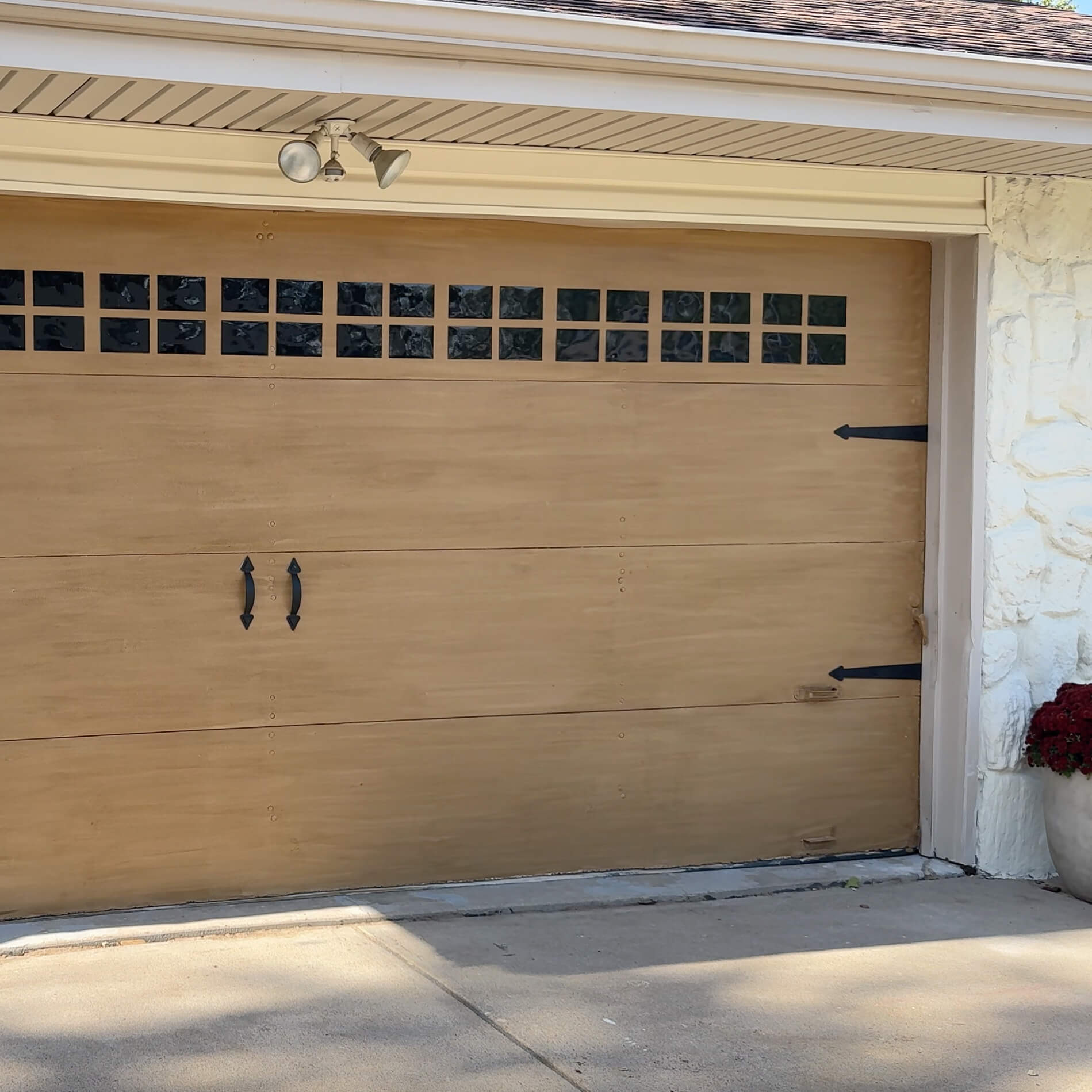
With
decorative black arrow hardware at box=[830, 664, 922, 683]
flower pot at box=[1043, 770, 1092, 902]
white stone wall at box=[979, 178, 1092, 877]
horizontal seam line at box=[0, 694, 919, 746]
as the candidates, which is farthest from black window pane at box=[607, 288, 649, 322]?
flower pot at box=[1043, 770, 1092, 902]

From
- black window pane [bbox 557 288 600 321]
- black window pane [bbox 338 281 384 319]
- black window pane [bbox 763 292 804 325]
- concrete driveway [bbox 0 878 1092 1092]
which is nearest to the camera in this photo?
concrete driveway [bbox 0 878 1092 1092]

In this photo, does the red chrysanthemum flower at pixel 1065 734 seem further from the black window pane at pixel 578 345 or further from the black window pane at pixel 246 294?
the black window pane at pixel 246 294

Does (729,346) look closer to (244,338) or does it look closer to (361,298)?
(361,298)

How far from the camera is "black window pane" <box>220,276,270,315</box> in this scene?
187 inches

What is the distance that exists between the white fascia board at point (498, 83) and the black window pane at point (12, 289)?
111 centimetres

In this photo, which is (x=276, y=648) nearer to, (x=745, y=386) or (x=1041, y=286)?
(x=745, y=386)

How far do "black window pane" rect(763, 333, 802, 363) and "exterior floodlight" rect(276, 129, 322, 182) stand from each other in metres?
1.84

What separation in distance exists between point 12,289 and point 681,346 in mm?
2228

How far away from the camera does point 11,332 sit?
4535mm

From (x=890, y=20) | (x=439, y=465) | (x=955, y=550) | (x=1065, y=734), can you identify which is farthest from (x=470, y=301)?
(x=1065, y=734)

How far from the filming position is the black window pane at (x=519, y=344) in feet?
16.6

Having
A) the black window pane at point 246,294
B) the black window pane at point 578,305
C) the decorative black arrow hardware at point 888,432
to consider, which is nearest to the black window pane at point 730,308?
the black window pane at point 578,305

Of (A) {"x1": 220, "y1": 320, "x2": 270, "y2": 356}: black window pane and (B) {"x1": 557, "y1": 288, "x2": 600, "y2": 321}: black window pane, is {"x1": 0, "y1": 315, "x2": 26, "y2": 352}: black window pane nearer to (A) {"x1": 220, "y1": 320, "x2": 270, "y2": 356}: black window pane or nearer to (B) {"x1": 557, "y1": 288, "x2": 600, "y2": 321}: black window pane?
(A) {"x1": 220, "y1": 320, "x2": 270, "y2": 356}: black window pane

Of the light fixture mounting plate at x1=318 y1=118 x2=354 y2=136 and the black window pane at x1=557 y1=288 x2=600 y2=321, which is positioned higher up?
the light fixture mounting plate at x1=318 y1=118 x2=354 y2=136
